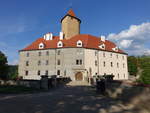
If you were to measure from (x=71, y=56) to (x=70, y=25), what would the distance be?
1194 centimetres

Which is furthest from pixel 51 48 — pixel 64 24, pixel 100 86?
pixel 100 86

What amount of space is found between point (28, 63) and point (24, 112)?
127ft

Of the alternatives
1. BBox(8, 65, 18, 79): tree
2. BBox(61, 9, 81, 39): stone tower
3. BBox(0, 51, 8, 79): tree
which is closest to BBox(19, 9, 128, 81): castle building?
BBox(61, 9, 81, 39): stone tower

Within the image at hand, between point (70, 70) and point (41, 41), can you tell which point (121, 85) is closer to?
point (70, 70)

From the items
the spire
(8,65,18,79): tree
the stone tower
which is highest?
the spire

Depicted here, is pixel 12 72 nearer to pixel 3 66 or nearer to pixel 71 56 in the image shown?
pixel 3 66

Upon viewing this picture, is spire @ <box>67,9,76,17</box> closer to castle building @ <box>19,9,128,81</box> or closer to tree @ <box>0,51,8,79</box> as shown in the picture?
castle building @ <box>19,9,128,81</box>

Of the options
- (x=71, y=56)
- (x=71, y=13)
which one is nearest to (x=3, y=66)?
(x=71, y=56)

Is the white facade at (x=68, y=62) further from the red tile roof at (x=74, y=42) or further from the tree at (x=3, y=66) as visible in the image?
the tree at (x=3, y=66)

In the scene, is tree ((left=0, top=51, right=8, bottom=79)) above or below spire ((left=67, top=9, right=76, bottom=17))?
below

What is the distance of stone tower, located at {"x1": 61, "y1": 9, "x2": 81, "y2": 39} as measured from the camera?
165 feet

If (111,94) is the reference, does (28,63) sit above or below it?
above

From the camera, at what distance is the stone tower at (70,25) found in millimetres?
50312

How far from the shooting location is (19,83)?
1126 inches
